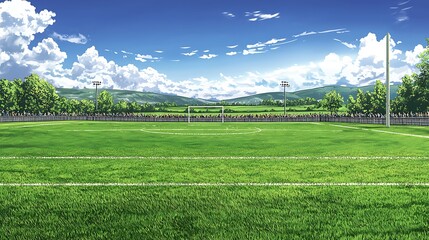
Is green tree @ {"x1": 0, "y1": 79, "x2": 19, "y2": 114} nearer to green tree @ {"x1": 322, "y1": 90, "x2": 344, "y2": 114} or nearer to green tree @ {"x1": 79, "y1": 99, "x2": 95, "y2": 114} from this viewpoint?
green tree @ {"x1": 79, "y1": 99, "x2": 95, "y2": 114}

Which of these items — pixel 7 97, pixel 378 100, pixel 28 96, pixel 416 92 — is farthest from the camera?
pixel 378 100

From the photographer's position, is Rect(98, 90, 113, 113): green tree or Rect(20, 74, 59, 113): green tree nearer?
Rect(20, 74, 59, 113): green tree

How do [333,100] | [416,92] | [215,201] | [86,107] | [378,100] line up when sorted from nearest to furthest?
[215,201]
[416,92]
[378,100]
[333,100]
[86,107]

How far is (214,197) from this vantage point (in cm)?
658

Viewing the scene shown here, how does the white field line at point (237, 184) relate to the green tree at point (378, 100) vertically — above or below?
below

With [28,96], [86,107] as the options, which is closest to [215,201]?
[28,96]

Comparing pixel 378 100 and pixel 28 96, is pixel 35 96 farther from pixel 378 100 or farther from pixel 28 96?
pixel 378 100

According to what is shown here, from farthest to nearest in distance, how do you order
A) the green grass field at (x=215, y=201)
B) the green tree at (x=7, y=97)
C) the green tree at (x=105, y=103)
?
the green tree at (x=105, y=103) < the green tree at (x=7, y=97) < the green grass field at (x=215, y=201)

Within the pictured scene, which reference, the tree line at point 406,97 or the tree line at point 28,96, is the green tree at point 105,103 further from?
the tree line at point 406,97

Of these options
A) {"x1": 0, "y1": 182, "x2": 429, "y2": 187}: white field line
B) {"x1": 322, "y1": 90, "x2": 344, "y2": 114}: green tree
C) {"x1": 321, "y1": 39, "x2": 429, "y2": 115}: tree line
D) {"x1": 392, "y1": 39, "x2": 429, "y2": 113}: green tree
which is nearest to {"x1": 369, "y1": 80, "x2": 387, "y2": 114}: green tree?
{"x1": 321, "y1": 39, "x2": 429, "y2": 115}: tree line

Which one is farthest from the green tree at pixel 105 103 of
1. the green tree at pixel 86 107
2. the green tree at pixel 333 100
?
the green tree at pixel 333 100

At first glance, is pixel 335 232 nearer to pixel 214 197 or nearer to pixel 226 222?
pixel 226 222

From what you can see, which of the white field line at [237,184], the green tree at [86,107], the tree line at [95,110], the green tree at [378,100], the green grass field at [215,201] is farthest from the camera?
the green tree at [86,107]

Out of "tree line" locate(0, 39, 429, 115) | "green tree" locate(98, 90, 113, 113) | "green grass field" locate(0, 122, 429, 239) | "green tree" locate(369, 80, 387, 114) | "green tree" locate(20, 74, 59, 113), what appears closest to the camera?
"green grass field" locate(0, 122, 429, 239)
